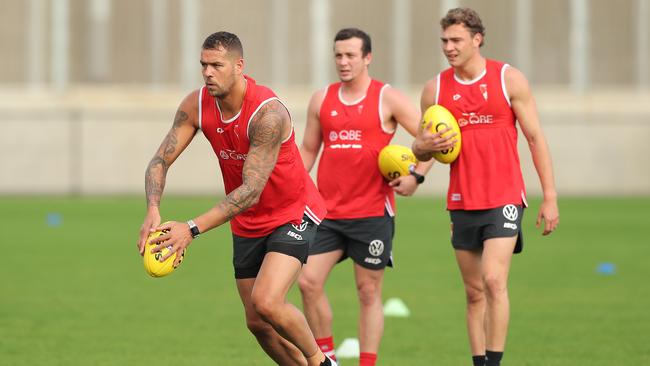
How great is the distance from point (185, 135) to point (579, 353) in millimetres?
3831

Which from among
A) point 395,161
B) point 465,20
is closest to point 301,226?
point 395,161

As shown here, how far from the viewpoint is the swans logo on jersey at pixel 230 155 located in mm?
Answer: 7465

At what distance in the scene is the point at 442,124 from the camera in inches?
326

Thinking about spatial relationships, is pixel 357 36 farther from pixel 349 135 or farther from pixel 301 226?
pixel 301 226

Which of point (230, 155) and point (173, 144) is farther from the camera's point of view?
point (173, 144)

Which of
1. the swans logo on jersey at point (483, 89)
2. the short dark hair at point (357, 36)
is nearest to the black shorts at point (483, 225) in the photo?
the swans logo on jersey at point (483, 89)

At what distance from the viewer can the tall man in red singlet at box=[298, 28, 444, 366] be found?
29.5 feet

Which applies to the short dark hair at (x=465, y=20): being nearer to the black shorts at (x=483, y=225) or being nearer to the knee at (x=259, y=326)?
the black shorts at (x=483, y=225)

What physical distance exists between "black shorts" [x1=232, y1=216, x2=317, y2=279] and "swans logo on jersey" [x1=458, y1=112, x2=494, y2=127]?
1.35m

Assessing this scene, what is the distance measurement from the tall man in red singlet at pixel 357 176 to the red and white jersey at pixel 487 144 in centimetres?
60

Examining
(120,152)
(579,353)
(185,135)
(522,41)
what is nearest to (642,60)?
(522,41)

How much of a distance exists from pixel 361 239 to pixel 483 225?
3.39ft

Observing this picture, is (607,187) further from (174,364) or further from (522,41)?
(174,364)

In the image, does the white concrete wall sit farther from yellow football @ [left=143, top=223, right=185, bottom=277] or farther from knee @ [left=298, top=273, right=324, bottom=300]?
yellow football @ [left=143, top=223, right=185, bottom=277]
